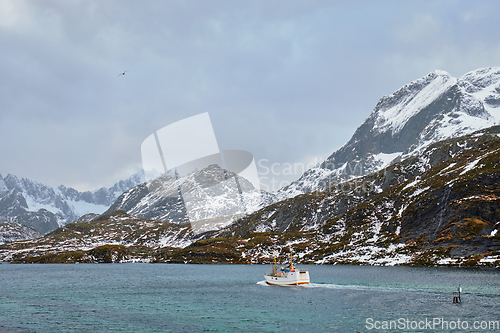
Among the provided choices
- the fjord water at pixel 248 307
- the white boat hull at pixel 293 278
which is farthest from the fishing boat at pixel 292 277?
the fjord water at pixel 248 307

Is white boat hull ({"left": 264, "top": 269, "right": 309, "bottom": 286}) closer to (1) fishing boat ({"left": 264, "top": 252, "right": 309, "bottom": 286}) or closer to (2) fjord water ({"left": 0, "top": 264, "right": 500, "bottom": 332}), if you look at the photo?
(1) fishing boat ({"left": 264, "top": 252, "right": 309, "bottom": 286})

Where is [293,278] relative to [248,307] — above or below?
below

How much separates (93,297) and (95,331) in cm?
3528

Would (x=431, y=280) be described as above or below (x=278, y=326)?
below

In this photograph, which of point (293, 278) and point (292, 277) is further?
point (292, 277)

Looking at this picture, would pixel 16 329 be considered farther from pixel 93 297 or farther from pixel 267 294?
pixel 267 294

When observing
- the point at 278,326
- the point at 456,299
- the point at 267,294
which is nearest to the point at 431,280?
the point at 456,299

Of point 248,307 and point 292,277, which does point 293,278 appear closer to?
point 292,277

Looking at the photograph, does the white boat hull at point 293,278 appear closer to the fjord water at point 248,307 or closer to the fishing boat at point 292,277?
the fishing boat at point 292,277

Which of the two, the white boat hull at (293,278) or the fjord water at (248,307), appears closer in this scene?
the fjord water at (248,307)

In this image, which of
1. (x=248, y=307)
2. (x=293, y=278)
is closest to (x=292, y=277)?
(x=293, y=278)

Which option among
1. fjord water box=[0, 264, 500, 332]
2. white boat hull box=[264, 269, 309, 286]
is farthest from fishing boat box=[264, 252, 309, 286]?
fjord water box=[0, 264, 500, 332]

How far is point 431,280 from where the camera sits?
9681 cm

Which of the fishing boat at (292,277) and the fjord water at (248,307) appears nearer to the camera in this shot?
the fjord water at (248,307)
